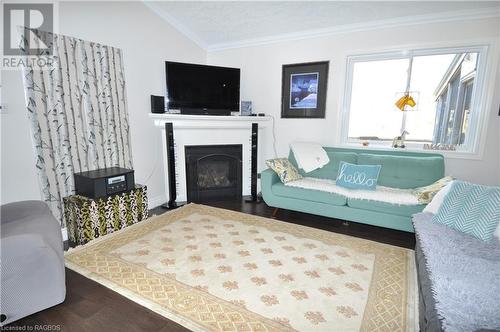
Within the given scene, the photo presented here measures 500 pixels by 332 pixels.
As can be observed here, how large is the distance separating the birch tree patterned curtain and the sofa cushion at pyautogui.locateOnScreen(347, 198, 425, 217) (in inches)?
113

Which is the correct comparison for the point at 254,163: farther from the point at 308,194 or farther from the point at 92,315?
the point at 92,315

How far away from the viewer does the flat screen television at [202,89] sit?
3562 millimetres

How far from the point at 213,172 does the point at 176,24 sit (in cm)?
223

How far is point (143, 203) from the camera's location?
3.03 metres

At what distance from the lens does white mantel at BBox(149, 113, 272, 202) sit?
356 cm

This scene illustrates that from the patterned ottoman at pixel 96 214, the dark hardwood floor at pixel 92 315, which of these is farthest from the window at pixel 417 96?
the dark hardwood floor at pixel 92 315

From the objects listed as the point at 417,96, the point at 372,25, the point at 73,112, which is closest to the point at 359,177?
the point at 417,96

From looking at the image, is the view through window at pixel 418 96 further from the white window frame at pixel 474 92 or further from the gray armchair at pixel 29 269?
the gray armchair at pixel 29 269

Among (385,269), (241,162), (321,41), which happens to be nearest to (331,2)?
(321,41)

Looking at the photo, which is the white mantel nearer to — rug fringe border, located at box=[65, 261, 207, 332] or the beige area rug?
the beige area rug

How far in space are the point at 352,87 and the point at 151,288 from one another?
11.4 ft

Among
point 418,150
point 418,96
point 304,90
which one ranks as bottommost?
point 418,150

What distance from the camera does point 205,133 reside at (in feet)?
12.5

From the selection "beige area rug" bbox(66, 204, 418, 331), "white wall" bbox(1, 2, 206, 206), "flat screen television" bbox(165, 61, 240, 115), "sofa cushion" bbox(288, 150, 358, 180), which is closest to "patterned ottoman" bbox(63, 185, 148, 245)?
"beige area rug" bbox(66, 204, 418, 331)
